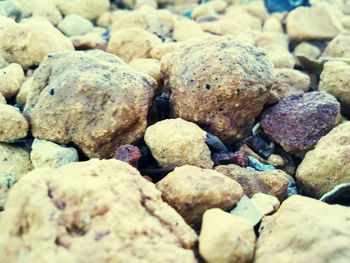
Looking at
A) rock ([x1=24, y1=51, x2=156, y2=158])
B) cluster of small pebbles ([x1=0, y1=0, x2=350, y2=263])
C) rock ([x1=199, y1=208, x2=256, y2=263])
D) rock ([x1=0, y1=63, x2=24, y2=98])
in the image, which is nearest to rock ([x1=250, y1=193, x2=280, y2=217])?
cluster of small pebbles ([x1=0, y1=0, x2=350, y2=263])

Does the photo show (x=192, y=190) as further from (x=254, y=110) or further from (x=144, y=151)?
(x=254, y=110)

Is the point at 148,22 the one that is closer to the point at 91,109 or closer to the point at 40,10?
the point at 40,10

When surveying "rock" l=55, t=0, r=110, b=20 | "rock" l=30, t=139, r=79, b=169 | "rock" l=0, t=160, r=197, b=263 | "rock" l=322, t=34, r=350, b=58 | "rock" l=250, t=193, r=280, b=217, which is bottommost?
"rock" l=55, t=0, r=110, b=20

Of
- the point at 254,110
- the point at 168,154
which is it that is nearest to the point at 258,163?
the point at 254,110

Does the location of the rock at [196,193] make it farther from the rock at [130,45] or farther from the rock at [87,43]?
the rock at [87,43]

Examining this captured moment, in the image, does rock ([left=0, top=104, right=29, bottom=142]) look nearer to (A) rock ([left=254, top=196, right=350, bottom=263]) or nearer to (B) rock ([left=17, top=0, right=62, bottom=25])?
(A) rock ([left=254, top=196, right=350, bottom=263])
